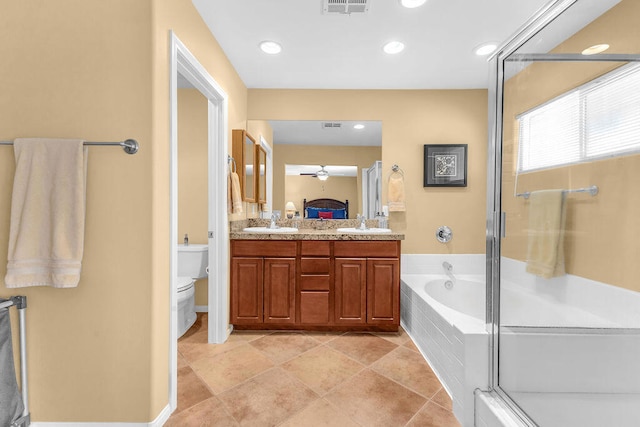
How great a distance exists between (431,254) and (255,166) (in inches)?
77.3

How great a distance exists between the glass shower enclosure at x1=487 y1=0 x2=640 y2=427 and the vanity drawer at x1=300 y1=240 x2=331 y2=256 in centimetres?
124

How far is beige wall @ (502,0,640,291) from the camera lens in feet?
4.67

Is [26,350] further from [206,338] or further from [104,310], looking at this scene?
[206,338]

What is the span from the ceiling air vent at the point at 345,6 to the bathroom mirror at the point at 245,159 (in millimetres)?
1186

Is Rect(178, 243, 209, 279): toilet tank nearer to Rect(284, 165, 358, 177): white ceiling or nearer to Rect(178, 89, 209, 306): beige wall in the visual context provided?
Rect(178, 89, 209, 306): beige wall

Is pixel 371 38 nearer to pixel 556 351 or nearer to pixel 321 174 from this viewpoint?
pixel 321 174

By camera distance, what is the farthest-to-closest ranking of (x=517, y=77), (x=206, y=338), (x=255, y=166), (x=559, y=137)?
(x=255, y=166)
(x=206, y=338)
(x=559, y=137)
(x=517, y=77)

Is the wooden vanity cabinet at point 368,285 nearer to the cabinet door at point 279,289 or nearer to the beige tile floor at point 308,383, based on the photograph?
the beige tile floor at point 308,383

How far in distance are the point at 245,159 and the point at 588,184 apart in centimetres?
241

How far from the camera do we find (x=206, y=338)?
238 cm

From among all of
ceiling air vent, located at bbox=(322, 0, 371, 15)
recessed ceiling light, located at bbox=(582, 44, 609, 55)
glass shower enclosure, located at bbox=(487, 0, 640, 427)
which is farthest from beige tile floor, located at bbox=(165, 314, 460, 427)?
ceiling air vent, located at bbox=(322, 0, 371, 15)

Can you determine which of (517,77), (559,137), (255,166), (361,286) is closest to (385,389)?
(361,286)

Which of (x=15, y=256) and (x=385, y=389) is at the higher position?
(x=15, y=256)

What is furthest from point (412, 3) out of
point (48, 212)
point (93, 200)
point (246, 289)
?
point (246, 289)
